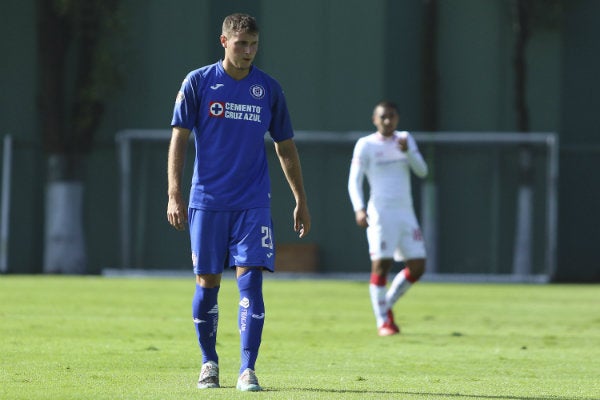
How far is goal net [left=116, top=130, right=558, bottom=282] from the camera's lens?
2648 centimetres

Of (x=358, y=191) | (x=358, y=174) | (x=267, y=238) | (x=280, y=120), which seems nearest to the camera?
(x=267, y=238)

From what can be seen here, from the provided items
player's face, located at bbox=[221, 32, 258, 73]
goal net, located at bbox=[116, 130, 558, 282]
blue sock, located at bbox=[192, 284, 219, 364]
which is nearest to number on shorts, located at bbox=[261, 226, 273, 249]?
blue sock, located at bbox=[192, 284, 219, 364]

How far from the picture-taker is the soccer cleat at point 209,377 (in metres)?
8.34

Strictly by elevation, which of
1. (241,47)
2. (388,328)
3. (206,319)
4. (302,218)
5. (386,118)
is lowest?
(388,328)

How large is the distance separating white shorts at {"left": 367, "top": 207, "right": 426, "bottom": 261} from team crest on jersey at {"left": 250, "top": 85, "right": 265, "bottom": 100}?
215 inches

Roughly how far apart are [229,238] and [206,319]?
51 cm

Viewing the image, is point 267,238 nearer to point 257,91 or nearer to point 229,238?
point 229,238

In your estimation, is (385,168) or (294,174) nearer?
(294,174)

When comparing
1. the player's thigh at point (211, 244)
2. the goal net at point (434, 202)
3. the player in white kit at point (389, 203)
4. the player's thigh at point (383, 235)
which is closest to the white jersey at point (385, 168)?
the player in white kit at point (389, 203)

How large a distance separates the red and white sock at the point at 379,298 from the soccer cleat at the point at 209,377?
4.98m

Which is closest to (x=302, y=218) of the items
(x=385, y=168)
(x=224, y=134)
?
(x=224, y=134)

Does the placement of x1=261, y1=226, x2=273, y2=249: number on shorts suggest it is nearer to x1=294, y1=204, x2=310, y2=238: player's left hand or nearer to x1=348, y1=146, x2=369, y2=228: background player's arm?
x1=294, y1=204, x2=310, y2=238: player's left hand

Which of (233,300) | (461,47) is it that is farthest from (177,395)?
(461,47)

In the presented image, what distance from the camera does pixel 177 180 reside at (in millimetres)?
8297
